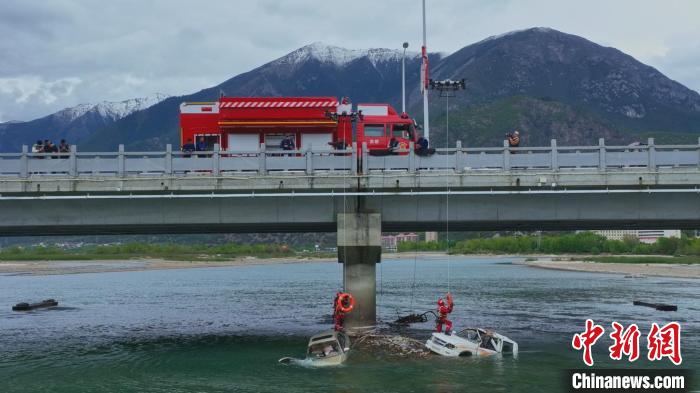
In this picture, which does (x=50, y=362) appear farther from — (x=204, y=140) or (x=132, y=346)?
(x=204, y=140)

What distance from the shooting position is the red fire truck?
109ft

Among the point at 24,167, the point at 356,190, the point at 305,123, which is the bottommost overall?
the point at 356,190

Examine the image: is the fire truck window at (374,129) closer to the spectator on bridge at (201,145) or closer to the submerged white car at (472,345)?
the spectator on bridge at (201,145)

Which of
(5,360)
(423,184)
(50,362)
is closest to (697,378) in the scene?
(423,184)

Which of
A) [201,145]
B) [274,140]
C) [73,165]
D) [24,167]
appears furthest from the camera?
[274,140]

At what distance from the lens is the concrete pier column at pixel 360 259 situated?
2823cm

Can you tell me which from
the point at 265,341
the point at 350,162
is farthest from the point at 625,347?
the point at 265,341

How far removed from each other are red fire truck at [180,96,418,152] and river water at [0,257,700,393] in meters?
10.4

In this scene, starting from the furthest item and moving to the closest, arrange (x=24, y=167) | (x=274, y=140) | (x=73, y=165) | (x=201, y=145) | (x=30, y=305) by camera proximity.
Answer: (x=30, y=305) → (x=274, y=140) → (x=201, y=145) → (x=73, y=165) → (x=24, y=167)

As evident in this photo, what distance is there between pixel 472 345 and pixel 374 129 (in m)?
11.9

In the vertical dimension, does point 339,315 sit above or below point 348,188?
below

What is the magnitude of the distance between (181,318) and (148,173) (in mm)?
19186

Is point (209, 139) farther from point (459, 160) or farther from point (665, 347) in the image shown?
point (665, 347)

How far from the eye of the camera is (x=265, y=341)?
3331cm
